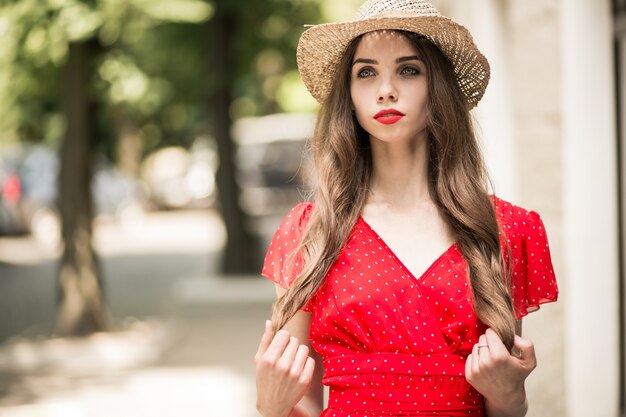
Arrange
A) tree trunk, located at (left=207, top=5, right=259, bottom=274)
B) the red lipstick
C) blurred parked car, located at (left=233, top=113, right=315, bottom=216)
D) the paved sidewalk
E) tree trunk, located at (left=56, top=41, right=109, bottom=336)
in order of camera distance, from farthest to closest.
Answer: blurred parked car, located at (left=233, top=113, right=315, bottom=216)
tree trunk, located at (left=207, top=5, right=259, bottom=274)
tree trunk, located at (left=56, top=41, right=109, bottom=336)
the paved sidewalk
the red lipstick

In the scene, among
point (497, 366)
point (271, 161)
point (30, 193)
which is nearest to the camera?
point (497, 366)

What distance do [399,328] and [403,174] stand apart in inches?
17.3

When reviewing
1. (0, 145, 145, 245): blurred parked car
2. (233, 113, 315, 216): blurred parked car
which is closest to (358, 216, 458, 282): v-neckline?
(0, 145, 145, 245): blurred parked car

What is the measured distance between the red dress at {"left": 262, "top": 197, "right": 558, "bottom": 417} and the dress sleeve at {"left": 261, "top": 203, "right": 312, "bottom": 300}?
0.10 meters

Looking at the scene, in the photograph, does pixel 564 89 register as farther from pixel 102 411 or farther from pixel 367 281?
pixel 102 411

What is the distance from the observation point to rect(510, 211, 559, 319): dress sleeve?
245 cm

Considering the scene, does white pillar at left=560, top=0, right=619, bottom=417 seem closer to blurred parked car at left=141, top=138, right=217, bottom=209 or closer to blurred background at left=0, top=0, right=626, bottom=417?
blurred background at left=0, top=0, right=626, bottom=417

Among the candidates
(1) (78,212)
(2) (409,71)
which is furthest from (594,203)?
(1) (78,212)

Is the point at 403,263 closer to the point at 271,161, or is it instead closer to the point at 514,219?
the point at 514,219

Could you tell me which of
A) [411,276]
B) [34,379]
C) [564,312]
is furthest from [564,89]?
[34,379]

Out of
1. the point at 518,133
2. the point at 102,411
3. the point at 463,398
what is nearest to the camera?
the point at 463,398

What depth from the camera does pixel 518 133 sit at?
232 inches

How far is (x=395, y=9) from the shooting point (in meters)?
2.43

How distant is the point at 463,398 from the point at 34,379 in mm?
7081
